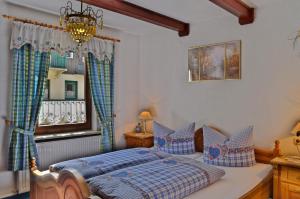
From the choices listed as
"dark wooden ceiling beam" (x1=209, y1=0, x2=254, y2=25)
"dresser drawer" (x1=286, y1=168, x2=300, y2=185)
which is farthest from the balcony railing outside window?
"dresser drawer" (x1=286, y1=168, x2=300, y2=185)

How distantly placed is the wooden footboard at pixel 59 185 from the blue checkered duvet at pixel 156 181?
0.52 feet

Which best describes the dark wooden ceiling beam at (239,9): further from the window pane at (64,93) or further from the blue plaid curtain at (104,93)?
the window pane at (64,93)

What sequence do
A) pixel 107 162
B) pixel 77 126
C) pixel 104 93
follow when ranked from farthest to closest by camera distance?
pixel 104 93, pixel 77 126, pixel 107 162

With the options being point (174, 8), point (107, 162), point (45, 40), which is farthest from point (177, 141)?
point (45, 40)

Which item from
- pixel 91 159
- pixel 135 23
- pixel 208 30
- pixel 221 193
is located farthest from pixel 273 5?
Answer: pixel 91 159

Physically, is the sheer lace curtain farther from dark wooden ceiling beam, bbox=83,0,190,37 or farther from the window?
dark wooden ceiling beam, bbox=83,0,190,37

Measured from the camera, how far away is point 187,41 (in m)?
4.09

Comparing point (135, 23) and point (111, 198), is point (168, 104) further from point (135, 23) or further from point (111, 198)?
point (111, 198)

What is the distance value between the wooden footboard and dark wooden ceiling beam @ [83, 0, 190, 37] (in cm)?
181

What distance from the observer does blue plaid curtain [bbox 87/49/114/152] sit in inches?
163

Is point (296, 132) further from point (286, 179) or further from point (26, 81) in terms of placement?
point (26, 81)

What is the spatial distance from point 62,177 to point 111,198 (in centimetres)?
50

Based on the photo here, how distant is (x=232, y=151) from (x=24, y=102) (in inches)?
105

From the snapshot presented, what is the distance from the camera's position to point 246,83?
3428 millimetres
